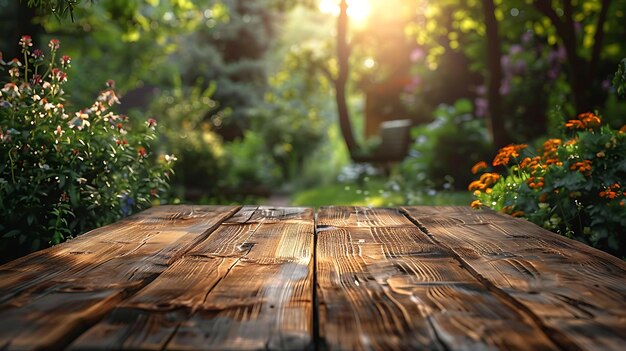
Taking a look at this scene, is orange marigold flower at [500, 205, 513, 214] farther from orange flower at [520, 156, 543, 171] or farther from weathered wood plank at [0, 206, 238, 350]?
weathered wood plank at [0, 206, 238, 350]

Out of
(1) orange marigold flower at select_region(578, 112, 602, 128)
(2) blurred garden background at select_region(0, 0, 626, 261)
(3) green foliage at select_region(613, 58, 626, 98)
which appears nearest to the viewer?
(3) green foliage at select_region(613, 58, 626, 98)

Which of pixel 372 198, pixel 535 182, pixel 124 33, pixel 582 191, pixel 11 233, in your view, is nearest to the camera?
pixel 11 233

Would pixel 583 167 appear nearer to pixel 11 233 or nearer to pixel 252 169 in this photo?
pixel 11 233

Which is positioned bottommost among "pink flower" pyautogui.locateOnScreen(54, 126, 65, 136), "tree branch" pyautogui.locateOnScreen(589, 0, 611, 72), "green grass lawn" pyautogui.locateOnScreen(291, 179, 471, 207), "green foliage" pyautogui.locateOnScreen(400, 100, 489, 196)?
"green grass lawn" pyautogui.locateOnScreen(291, 179, 471, 207)

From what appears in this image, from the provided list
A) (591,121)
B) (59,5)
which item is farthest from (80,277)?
(591,121)

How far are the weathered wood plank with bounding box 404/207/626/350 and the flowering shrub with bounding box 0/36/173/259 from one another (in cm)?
192

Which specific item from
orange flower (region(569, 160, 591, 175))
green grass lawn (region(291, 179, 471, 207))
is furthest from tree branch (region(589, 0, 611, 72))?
orange flower (region(569, 160, 591, 175))

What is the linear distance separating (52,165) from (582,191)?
2952mm

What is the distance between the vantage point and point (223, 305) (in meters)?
1.43

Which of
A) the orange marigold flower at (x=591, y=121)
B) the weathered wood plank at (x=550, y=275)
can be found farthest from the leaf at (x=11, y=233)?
the orange marigold flower at (x=591, y=121)

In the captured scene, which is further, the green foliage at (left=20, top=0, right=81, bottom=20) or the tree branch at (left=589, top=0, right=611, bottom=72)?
the tree branch at (left=589, top=0, right=611, bottom=72)

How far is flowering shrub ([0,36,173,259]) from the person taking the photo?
329cm

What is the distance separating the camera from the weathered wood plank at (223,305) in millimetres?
1203

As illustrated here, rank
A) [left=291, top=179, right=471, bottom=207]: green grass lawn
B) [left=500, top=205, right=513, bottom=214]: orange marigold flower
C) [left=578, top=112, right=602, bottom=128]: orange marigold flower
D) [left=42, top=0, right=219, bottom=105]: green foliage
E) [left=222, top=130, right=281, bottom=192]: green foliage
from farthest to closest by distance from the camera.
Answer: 1. [left=222, top=130, right=281, bottom=192]: green foliage
2. [left=42, top=0, right=219, bottom=105]: green foliage
3. [left=291, top=179, right=471, bottom=207]: green grass lawn
4. [left=500, top=205, right=513, bottom=214]: orange marigold flower
5. [left=578, top=112, right=602, bottom=128]: orange marigold flower
